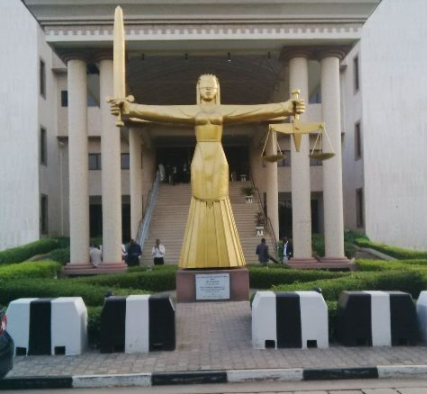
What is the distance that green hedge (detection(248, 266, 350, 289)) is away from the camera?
13.6 metres

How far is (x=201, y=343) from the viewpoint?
27.4ft

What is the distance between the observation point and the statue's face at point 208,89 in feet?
38.9

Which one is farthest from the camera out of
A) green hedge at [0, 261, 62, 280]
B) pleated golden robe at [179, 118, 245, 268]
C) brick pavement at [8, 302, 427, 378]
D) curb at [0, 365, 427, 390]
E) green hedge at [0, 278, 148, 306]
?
green hedge at [0, 261, 62, 280]

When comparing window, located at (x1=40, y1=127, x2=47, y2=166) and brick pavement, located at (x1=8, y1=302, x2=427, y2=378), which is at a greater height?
window, located at (x1=40, y1=127, x2=47, y2=166)

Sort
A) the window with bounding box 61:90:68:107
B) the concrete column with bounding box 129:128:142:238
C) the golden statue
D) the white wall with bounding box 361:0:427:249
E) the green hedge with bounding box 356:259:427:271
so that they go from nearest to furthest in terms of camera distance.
A: 1. the golden statue
2. the green hedge with bounding box 356:259:427:271
3. the concrete column with bounding box 129:128:142:238
4. the white wall with bounding box 361:0:427:249
5. the window with bounding box 61:90:68:107

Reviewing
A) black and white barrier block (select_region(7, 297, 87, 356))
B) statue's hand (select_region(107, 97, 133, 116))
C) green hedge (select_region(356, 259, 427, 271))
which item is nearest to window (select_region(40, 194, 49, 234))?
green hedge (select_region(356, 259, 427, 271))

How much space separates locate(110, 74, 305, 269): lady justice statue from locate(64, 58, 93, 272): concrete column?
6.62 meters

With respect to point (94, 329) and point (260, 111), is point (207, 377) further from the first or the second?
point (260, 111)

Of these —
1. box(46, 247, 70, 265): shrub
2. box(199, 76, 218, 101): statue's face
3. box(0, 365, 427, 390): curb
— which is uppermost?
box(199, 76, 218, 101): statue's face

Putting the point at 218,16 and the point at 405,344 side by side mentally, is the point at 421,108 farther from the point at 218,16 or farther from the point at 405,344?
the point at 405,344

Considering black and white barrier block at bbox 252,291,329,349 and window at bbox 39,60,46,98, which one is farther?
window at bbox 39,60,46,98

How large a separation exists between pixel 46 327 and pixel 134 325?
1317mm

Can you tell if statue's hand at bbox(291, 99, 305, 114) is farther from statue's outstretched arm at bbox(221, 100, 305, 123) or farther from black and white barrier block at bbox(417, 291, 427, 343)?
black and white barrier block at bbox(417, 291, 427, 343)

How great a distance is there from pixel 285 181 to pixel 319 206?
11.9ft
